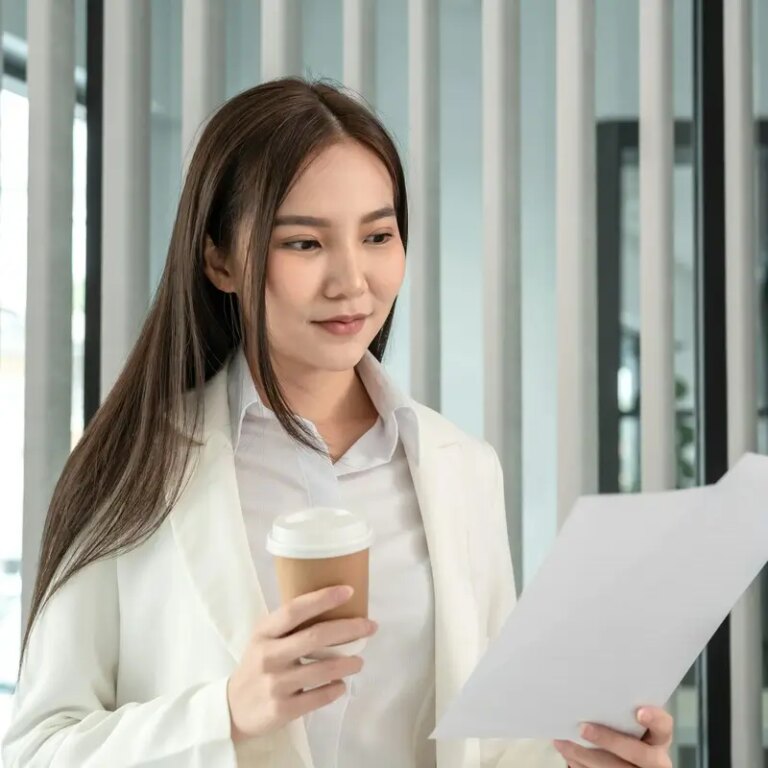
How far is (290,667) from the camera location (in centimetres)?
78

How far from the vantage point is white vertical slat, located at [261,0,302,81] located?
1.53m

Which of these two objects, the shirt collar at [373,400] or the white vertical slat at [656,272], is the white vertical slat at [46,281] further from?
the white vertical slat at [656,272]

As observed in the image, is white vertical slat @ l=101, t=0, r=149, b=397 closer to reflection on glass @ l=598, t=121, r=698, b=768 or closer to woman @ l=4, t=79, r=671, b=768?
woman @ l=4, t=79, r=671, b=768

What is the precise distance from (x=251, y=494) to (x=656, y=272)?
0.79 meters

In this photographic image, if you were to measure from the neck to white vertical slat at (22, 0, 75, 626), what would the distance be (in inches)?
24.3

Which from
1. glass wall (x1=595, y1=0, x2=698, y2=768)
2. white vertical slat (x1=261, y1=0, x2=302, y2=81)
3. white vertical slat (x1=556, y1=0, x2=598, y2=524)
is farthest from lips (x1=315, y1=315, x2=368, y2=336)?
glass wall (x1=595, y1=0, x2=698, y2=768)

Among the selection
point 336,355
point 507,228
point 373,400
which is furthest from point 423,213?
point 336,355

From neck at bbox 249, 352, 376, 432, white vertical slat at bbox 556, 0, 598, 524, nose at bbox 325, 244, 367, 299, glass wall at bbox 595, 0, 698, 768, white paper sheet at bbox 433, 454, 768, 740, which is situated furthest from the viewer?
glass wall at bbox 595, 0, 698, 768

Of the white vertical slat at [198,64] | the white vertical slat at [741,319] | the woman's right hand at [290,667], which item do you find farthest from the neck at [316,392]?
the white vertical slat at [741,319]

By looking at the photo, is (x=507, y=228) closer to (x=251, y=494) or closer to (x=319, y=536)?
(x=251, y=494)

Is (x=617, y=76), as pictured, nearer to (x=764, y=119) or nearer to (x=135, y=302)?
(x=764, y=119)

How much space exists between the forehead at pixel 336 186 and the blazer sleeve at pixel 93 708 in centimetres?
43

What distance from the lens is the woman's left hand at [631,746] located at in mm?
873

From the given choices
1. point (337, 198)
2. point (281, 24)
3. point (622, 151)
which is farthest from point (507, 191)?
point (622, 151)
